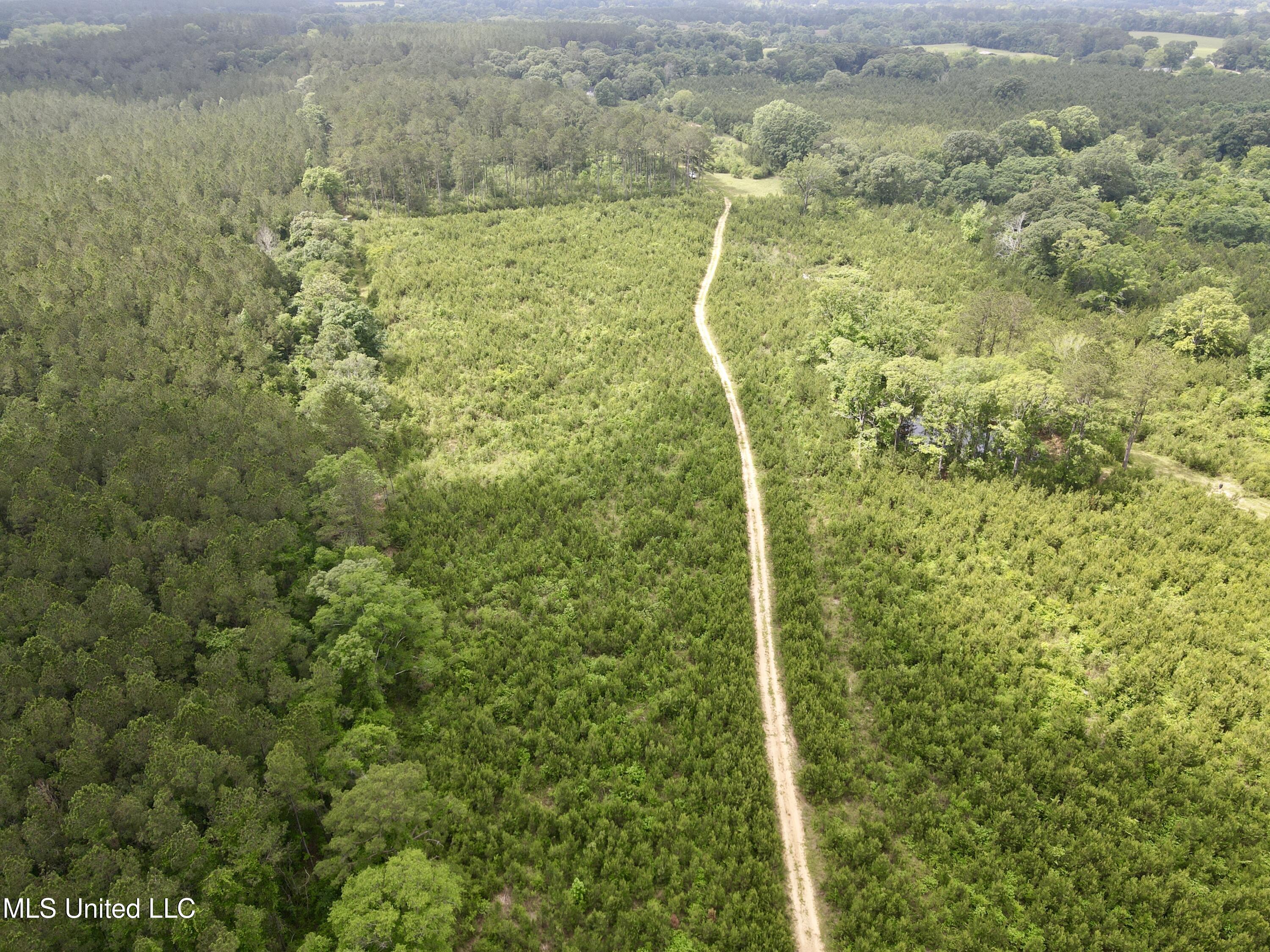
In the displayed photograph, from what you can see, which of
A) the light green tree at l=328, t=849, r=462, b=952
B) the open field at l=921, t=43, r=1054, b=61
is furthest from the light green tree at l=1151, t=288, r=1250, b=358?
the open field at l=921, t=43, r=1054, b=61

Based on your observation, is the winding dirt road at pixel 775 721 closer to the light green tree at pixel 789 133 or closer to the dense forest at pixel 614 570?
the dense forest at pixel 614 570

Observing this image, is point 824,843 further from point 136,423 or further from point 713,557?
point 136,423

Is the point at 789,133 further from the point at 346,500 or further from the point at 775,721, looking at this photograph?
the point at 775,721

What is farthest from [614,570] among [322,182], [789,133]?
[789,133]

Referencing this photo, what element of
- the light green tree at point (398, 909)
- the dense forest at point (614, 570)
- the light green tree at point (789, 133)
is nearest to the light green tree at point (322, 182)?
the dense forest at point (614, 570)

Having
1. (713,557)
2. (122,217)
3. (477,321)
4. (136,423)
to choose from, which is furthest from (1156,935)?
(122,217)
